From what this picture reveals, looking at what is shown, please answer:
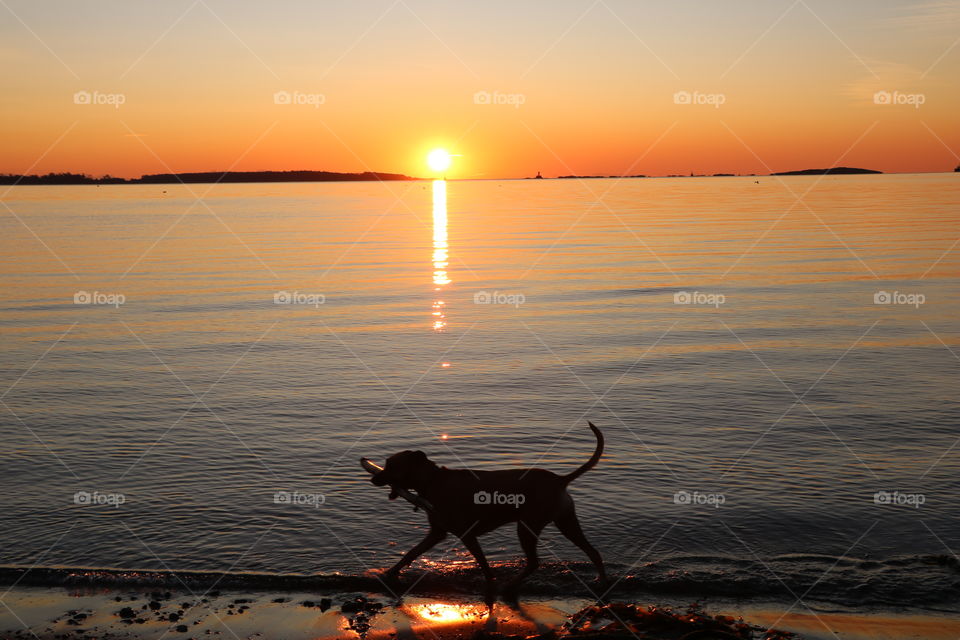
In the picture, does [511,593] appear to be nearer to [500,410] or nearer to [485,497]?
[485,497]

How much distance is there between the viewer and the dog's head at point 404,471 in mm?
9922

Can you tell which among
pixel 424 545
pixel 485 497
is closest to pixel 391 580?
pixel 424 545

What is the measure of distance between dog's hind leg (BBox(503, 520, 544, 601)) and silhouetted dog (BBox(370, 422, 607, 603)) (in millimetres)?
12

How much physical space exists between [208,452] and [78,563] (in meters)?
4.86

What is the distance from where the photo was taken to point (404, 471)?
9.96 meters

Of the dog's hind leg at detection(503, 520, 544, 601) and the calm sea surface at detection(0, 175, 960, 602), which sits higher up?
the calm sea surface at detection(0, 175, 960, 602)

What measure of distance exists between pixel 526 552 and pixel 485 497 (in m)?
1.01

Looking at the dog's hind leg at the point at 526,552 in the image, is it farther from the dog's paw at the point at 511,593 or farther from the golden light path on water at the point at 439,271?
the golden light path on water at the point at 439,271

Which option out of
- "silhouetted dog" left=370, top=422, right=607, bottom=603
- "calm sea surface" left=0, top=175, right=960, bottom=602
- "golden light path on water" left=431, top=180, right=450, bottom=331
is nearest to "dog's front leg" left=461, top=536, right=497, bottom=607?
"silhouetted dog" left=370, top=422, right=607, bottom=603

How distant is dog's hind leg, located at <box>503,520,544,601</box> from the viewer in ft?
33.3

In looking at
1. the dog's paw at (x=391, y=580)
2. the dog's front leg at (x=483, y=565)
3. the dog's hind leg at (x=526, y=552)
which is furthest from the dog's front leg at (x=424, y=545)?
the dog's hind leg at (x=526, y=552)

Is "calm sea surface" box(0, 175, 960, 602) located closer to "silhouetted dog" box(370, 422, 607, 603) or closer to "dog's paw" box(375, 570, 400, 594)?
"dog's paw" box(375, 570, 400, 594)

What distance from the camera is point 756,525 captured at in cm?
1271

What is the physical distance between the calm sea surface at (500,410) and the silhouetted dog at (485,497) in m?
1.25
